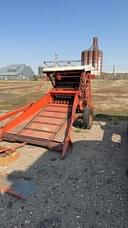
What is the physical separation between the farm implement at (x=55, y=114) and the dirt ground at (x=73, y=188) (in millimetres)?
281

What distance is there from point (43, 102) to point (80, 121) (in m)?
1.56

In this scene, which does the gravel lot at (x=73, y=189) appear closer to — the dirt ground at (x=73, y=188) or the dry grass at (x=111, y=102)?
the dirt ground at (x=73, y=188)

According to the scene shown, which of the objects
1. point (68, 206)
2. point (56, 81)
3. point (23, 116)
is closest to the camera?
point (68, 206)

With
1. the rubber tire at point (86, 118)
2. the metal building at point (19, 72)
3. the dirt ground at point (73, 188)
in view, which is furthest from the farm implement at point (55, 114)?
the metal building at point (19, 72)

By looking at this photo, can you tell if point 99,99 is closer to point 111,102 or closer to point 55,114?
point 111,102

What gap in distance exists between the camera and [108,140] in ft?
18.1

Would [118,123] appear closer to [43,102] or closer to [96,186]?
[43,102]

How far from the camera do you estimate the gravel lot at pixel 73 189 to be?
2588 millimetres

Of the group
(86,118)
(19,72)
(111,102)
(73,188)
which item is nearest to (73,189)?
(73,188)

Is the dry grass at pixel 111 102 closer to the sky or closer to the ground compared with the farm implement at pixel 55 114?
closer to the ground

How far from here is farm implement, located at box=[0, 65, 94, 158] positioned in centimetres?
486

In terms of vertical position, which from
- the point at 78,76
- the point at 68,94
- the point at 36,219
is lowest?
the point at 36,219

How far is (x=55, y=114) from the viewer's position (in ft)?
18.8

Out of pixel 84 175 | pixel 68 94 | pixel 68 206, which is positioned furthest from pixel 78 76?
pixel 68 206
